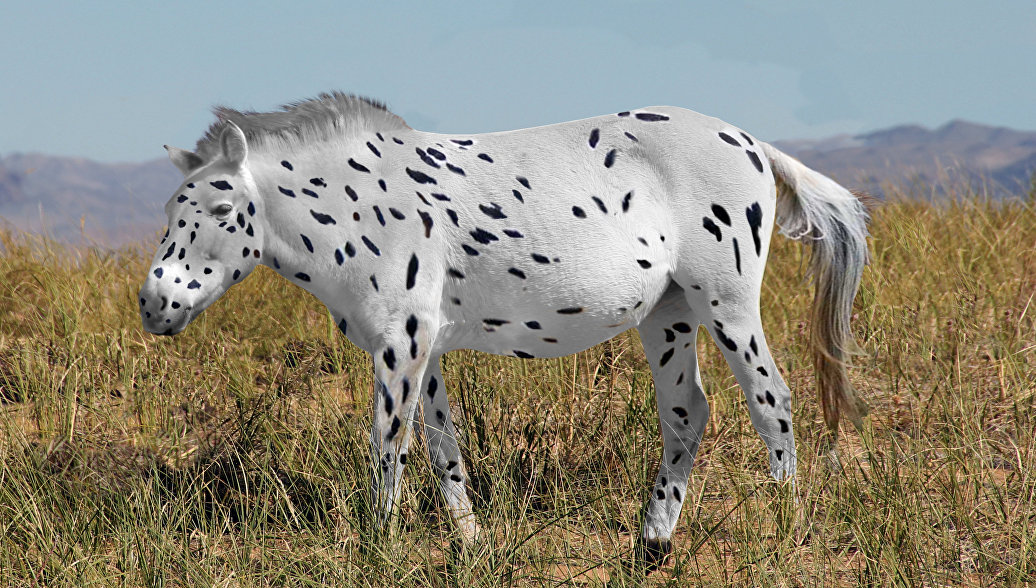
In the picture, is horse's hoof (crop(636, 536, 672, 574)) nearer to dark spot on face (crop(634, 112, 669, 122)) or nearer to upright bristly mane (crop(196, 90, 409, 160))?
dark spot on face (crop(634, 112, 669, 122))

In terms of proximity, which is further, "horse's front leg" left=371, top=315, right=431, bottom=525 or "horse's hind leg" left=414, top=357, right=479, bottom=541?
"horse's hind leg" left=414, top=357, right=479, bottom=541

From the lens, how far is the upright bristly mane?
3.11m

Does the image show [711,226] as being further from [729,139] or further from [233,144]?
[233,144]

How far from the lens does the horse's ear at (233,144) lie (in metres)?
2.98

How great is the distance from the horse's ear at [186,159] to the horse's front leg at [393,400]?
35.2 inches

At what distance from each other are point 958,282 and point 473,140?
3.82 metres

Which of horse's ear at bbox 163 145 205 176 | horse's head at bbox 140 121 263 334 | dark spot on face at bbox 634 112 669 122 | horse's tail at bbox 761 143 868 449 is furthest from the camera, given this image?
horse's tail at bbox 761 143 868 449

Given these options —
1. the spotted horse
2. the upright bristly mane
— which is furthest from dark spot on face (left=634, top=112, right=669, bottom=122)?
the upright bristly mane

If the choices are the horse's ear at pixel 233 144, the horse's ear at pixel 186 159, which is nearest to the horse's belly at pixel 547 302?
the horse's ear at pixel 233 144

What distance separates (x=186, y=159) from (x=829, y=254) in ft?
8.00

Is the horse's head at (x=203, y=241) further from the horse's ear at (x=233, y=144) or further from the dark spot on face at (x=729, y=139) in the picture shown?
the dark spot on face at (x=729, y=139)

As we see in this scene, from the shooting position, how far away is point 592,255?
3199mm

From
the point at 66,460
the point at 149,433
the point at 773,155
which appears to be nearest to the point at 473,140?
the point at 773,155

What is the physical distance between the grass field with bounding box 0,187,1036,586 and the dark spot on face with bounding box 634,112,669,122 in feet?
4.01
